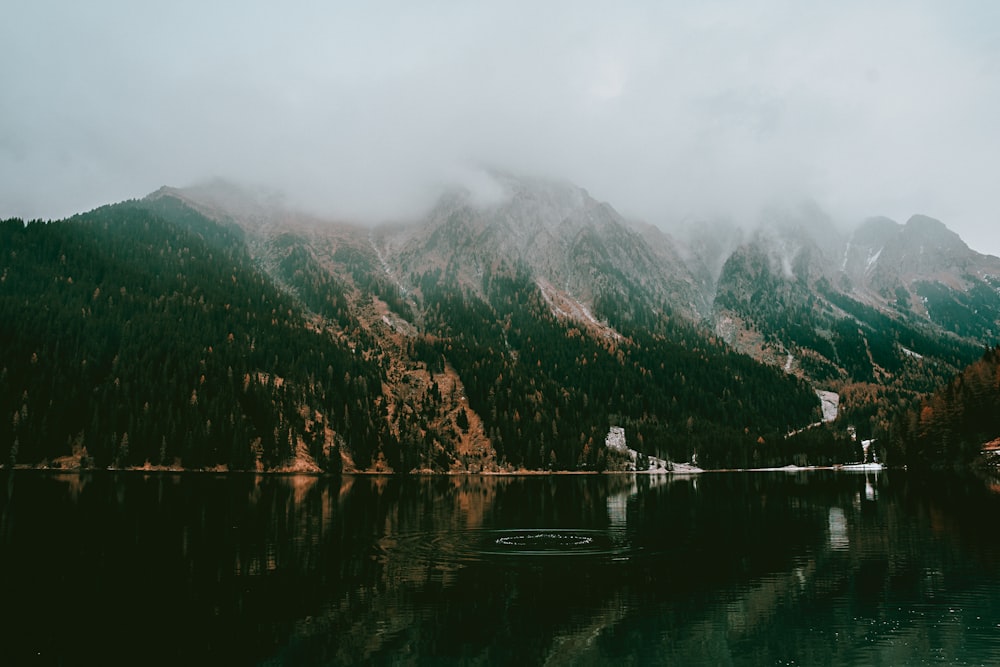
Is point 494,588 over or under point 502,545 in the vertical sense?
over

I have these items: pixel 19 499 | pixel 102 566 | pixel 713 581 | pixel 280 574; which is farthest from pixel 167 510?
pixel 713 581

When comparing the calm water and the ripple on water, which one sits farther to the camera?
the ripple on water

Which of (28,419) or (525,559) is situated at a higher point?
(28,419)

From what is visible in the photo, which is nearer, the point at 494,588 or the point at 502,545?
the point at 494,588

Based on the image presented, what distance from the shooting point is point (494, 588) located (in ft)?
141

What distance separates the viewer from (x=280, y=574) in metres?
45.8

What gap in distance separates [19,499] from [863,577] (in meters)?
103

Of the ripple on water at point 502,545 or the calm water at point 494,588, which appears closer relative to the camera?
the calm water at point 494,588

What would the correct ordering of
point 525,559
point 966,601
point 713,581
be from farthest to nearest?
1. point 525,559
2. point 713,581
3. point 966,601

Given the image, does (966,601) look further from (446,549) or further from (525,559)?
(446,549)

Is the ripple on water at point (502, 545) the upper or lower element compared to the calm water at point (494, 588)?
lower

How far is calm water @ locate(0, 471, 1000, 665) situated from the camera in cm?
2983

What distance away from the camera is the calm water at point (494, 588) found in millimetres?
29828

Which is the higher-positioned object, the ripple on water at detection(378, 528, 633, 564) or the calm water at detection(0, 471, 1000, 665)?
the calm water at detection(0, 471, 1000, 665)
